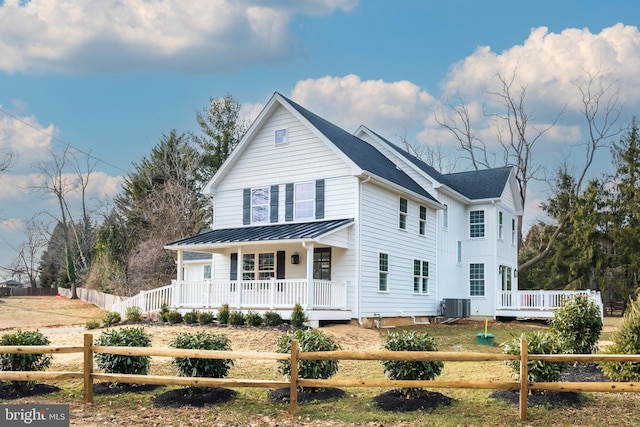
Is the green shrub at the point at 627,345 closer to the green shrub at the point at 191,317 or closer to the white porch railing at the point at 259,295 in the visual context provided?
the white porch railing at the point at 259,295

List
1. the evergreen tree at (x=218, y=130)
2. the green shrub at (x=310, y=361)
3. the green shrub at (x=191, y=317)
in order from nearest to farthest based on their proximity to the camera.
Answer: the green shrub at (x=310, y=361) → the green shrub at (x=191, y=317) → the evergreen tree at (x=218, y=130)

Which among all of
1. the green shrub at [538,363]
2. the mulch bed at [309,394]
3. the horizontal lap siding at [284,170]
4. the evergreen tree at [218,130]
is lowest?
the mulch bed at [309,394]

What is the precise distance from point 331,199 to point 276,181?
2.53 metres

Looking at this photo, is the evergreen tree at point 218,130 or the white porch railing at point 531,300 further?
the evergreen tree at point 218,130

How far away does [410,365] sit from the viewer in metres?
9.01

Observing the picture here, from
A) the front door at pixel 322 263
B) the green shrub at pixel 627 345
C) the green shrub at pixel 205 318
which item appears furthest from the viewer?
the front door at pixel 322 263

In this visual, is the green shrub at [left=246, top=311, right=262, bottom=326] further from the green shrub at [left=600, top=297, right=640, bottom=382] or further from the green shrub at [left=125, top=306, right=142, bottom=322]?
the green shrub at [left=600, top=297, right=640, bottom=382]

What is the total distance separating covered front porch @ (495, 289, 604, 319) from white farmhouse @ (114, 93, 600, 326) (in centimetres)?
6

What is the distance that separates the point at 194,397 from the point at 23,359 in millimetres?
3500

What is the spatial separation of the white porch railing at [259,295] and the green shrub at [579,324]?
8.11 metres

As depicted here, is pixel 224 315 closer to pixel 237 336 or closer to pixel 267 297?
pixel 267 297

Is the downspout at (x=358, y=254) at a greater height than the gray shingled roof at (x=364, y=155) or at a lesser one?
lesser

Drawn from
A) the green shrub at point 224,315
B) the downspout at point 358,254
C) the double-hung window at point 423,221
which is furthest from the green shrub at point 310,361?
the double-hung window at point 423,221

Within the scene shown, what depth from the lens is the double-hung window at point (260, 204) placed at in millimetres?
22750
